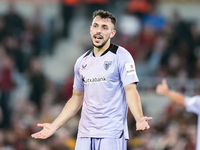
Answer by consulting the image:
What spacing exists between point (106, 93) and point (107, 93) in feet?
→ 0.04

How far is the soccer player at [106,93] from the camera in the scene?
5195 mm

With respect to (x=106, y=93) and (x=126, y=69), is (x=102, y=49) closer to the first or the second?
(x=126, y=69)

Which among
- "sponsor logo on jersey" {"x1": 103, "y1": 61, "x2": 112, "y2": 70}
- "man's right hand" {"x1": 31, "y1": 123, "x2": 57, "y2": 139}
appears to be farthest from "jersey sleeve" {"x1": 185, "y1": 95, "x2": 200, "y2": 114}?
"man's right hand" {"x1": 31, "y1": 123, "x2": 57, "y2": 139}

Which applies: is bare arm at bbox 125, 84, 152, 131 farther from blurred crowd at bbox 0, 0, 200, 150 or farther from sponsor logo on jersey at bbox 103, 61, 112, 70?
blurred crowd at bbox 0, 0, 200, 150

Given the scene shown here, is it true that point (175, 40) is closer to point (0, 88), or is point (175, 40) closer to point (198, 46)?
point (198, 46)

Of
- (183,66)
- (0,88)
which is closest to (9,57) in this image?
(0,88)

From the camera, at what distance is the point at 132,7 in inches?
538

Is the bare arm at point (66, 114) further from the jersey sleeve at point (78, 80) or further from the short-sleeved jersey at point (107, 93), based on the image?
the short-sleeved jersey at point (107, 93)

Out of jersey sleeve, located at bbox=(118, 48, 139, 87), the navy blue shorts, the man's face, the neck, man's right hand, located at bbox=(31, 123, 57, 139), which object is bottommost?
the navy blue shorts

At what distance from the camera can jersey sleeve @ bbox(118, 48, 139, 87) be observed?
518 centimetres

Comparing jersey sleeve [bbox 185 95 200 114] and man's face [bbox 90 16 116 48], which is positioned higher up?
man's face [bbox 90 16 116 48]

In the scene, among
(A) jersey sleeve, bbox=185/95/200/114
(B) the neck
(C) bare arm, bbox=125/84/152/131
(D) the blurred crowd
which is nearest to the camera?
(C) bare arm, bbox=125/84/152/131

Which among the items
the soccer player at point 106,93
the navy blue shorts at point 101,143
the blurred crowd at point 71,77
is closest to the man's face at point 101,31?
the soccer player at point 106,93

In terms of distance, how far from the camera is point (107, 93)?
17.3 ft
